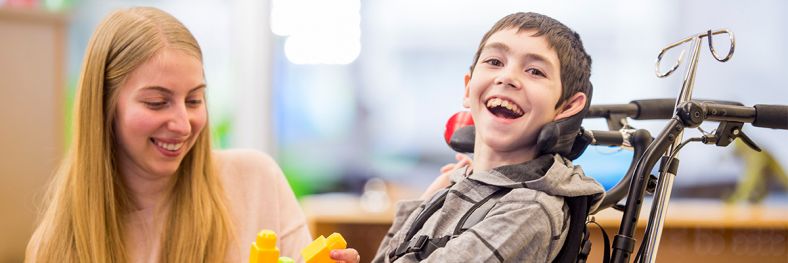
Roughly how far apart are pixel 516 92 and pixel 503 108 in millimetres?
34

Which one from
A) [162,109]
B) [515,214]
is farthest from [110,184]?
[515,214]

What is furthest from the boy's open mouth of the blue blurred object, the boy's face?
the blue blurred object

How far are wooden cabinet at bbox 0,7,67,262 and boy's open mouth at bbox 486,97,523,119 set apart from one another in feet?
8.86

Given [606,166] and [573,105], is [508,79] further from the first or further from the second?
[606,166]

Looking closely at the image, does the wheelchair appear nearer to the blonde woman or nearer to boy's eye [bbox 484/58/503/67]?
boy's eye [bbox 484/58/503/67]

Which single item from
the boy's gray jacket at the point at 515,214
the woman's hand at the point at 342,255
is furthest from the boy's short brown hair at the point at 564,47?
the woman's hand at the point at 342,255

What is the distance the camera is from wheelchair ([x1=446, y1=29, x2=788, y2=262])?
3.95ft

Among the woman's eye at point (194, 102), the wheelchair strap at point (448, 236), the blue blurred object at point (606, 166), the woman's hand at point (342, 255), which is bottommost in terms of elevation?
the woman's hand at point (342, 255)

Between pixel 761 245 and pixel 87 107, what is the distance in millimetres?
2194

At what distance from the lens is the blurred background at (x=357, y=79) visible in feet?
10.6

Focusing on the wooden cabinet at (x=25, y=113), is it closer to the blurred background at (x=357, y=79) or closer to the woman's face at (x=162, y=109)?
the blurred background at (x=357, y=79)

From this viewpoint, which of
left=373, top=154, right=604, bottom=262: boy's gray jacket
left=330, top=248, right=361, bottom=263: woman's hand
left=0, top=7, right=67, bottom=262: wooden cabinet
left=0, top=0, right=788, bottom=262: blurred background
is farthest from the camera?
left=0, top=7, right=67, bottom=262: wooden cabinet

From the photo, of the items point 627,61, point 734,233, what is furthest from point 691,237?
point 627,61

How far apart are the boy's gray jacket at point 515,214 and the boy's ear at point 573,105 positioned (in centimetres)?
7
